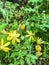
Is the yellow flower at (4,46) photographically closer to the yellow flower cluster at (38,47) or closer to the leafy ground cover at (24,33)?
the leafy ground cover at (24,33)

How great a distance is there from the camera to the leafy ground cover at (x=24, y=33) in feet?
8.82

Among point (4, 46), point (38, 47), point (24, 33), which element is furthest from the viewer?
point (24, 33)

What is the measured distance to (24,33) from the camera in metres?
2.99

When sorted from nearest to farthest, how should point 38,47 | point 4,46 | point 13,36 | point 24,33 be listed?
point 4,46
point 13,36
point 38,47
point 24,33

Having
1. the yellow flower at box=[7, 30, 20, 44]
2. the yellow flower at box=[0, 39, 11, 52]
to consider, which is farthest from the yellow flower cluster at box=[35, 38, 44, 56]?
the yellow flower at box=[0, 39, 11, 52]

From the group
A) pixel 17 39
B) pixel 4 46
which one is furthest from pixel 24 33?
pixel 4 46

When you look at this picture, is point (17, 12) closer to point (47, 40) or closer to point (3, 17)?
point (3, 17)

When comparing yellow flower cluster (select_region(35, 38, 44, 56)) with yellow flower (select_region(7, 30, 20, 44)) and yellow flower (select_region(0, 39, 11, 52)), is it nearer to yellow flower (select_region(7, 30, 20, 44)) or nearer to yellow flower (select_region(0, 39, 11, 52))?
yellow flower (select_region(7, 30, 20, 44))

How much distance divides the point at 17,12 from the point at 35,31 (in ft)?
2.21

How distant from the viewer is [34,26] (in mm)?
3068

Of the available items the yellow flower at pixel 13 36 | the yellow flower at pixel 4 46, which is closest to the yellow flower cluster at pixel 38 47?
the yellow flower at pixel 13 36

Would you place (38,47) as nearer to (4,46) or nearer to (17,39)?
(17,39)

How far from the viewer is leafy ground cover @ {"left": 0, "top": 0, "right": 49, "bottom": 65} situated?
269 centimetres

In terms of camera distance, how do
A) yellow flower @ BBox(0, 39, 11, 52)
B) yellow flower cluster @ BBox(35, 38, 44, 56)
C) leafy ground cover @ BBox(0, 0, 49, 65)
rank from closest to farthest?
yellow flower @ BBox(0, 39, 11, 52), leafy ground cover @ BBox(0, 0, 49, 65), yellow flower cluster @ BBox(35, 38, 44, 56)
